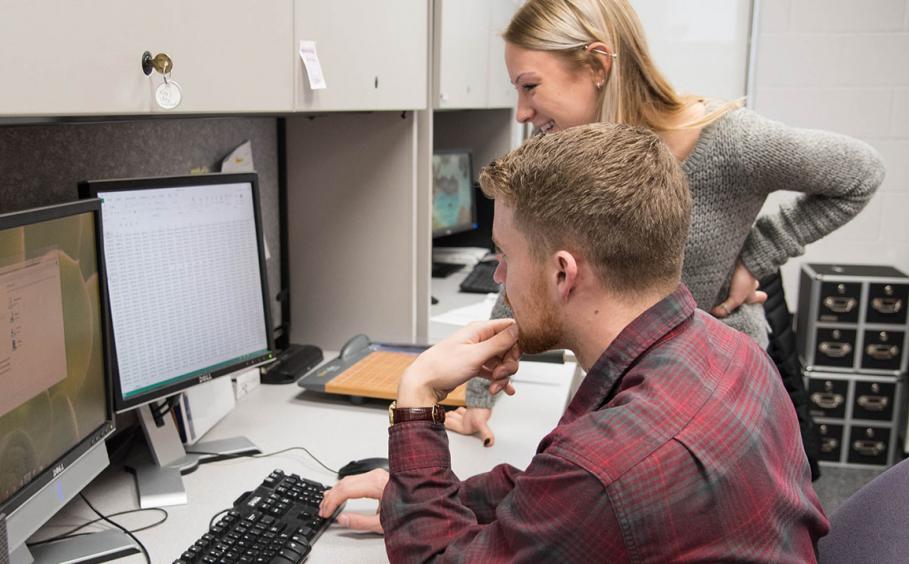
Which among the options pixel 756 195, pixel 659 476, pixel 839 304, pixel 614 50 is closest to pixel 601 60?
pixel 614 50

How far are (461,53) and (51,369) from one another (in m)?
1.18

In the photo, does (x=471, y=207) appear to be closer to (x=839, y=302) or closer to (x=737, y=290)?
(x=839, y=302)

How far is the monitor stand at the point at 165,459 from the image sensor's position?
1.03 meters

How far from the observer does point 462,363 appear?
3.15ft

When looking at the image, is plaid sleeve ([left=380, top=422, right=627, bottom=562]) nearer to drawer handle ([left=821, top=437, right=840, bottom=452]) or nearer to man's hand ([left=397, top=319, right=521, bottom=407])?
man's hand ([left=397, top=319, right=521, bottom=407])

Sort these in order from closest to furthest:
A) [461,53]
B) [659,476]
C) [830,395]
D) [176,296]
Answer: [659,476]
[176,296]
[461,53]
[830,395]

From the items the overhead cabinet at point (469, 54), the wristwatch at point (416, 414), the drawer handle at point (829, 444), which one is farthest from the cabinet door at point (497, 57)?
the drawer handle at point (829, 444)

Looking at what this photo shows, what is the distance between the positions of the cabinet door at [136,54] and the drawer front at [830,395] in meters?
2.13

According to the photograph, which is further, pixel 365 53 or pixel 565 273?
pixel 365 53

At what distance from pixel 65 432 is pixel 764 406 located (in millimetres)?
680

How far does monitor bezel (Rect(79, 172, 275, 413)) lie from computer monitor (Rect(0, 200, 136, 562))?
46 millimetres

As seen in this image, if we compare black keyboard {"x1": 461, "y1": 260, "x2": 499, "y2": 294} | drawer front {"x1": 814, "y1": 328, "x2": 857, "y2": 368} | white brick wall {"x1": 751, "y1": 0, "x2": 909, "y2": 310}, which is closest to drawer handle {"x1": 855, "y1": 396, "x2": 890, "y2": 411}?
drawer front {"x1": 814, "y1": 328, "x2": 857, "y2": 368}

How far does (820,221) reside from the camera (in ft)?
4.56

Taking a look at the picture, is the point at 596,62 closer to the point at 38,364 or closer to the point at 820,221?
the point at 820,221
